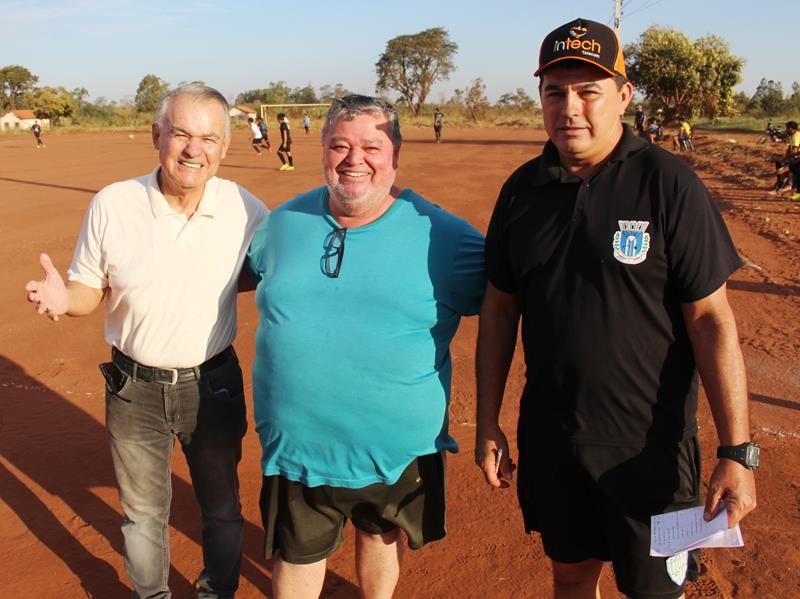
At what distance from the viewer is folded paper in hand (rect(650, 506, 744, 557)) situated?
1944mm

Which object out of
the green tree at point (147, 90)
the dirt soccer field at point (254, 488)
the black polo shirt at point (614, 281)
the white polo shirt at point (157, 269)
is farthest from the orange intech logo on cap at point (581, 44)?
the green tree at point (147, 90)

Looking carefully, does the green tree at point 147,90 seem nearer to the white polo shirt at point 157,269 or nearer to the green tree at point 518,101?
the green tree at point 518,101

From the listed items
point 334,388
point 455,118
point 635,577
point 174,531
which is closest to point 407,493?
point 334,388

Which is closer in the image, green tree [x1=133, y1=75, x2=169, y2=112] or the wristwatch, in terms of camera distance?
the wristwatch

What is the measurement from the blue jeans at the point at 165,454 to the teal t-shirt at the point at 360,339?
1.18 feet

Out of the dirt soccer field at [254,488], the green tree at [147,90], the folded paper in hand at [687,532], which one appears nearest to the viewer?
the folded paper in hand at [687,532]

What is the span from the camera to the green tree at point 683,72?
3312 centimetres

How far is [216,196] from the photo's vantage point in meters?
2.76

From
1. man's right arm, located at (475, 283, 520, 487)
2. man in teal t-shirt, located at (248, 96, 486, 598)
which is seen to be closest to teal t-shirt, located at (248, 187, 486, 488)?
man in teal t-shirt, located at (248, 96, 486, 598)

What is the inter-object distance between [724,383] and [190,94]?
85.0 inches

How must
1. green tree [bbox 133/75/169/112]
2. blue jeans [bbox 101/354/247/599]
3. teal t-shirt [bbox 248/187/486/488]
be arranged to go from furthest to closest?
1. green tree [bbox 133/75/169/112]
2. blue jeans [bbox 101/354/247/599]
3. teal t-shirt [bbox 248/187/486/488]

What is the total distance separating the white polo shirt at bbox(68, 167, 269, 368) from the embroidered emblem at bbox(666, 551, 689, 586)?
72.1 inches

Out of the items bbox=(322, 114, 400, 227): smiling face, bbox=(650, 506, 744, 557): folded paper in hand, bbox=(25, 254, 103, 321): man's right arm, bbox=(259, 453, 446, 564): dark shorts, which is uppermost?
bbox=(322, 114, 400, 227): smiling face

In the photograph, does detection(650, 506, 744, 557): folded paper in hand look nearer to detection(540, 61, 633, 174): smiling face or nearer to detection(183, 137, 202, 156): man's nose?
detection(540, 61, 633, 174): smiling face
